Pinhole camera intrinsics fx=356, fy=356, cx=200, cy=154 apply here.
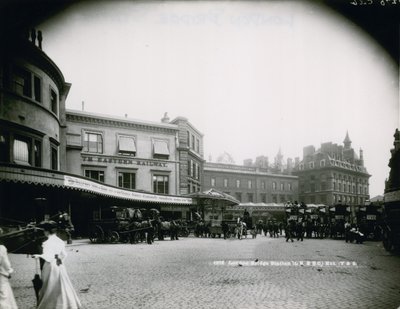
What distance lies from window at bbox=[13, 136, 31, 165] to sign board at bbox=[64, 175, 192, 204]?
5.29 ft

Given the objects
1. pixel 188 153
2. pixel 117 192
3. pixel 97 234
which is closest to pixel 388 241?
pixel 97 234

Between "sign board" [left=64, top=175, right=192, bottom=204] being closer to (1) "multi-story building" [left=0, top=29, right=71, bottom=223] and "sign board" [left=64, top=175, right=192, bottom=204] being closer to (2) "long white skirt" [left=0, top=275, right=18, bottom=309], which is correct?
(1) "multi-story building" [left=0, top=29, right=71, bottom=223]

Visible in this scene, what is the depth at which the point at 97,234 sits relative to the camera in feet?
53.3

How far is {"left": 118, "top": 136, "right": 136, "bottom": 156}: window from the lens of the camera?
990 inches

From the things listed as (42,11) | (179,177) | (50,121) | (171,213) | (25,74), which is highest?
(42,11)

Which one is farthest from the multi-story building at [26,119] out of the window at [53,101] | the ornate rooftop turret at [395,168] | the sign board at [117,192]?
the ornate rooftop turret at [395,168]

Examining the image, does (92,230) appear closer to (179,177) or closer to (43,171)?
(43,171)

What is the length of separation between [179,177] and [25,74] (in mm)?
23390

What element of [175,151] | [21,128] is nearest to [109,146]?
[175,151]

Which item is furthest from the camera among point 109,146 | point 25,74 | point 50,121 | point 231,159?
point 231,159

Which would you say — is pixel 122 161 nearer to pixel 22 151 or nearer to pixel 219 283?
pixel 22 151

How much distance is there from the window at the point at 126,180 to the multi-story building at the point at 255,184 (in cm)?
2580

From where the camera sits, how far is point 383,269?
33.1ft

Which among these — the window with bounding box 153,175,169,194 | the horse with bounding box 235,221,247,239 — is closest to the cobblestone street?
the horse with bounding box 235,221,247,239
